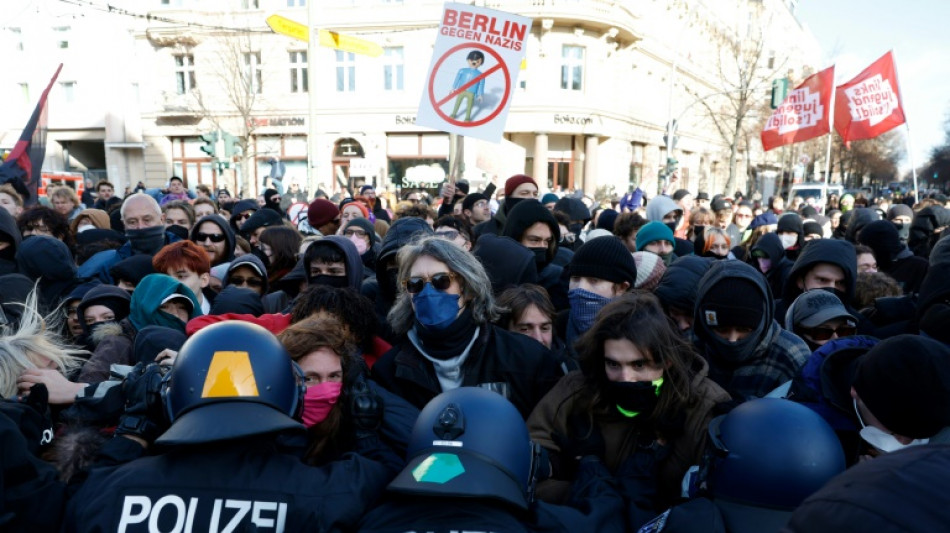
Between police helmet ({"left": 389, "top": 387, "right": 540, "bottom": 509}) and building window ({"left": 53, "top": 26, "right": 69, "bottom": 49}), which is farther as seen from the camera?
building window ({"left": 53, "top": 26, "right": 69, "bottom": 49})

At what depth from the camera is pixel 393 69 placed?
30.3 m

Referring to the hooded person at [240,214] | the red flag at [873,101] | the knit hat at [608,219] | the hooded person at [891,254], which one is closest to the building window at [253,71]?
the hooded person at [240,214]

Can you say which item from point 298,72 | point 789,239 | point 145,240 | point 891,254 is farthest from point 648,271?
point 298,72

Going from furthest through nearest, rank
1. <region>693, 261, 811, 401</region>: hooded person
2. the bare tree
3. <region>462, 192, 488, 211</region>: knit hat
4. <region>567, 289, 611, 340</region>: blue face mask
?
the bare tree → <region>462, 192, 488, 211</region>: knit hat → <region>567, 289, 611, 340</region>: blue face mask → <region>693, 261, 811, 401</region>: hooded person

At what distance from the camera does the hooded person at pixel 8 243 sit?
4781 millimetres

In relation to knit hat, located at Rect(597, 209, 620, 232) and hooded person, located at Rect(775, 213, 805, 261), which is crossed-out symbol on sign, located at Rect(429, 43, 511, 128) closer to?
knit hat, located at Rect(597, 209, 620, 232)

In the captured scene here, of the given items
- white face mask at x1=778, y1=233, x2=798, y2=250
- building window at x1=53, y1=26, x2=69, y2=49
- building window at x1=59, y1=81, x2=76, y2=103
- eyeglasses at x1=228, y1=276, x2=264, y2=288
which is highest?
building window at x1=53, y1=26, x2=69, y2=49

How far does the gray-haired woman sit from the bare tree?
24.2 m

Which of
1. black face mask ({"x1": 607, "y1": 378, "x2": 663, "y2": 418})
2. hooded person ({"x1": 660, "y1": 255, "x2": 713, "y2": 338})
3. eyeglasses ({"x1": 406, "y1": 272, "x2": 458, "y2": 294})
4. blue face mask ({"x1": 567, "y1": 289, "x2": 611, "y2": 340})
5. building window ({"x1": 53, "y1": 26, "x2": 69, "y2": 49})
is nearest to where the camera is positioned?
black face mask ({"x1": 607, "y1": 378, "x2": 663, "y2": 418})

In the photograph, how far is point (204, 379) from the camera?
175 cm

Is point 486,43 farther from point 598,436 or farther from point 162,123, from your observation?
point 162,123

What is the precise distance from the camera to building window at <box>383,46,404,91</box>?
30219 millimetres

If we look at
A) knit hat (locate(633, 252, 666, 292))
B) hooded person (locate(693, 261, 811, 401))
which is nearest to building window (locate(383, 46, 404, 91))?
knit hat (locate(633, 252, 666, 292))

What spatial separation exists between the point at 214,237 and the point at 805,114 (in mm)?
12329
